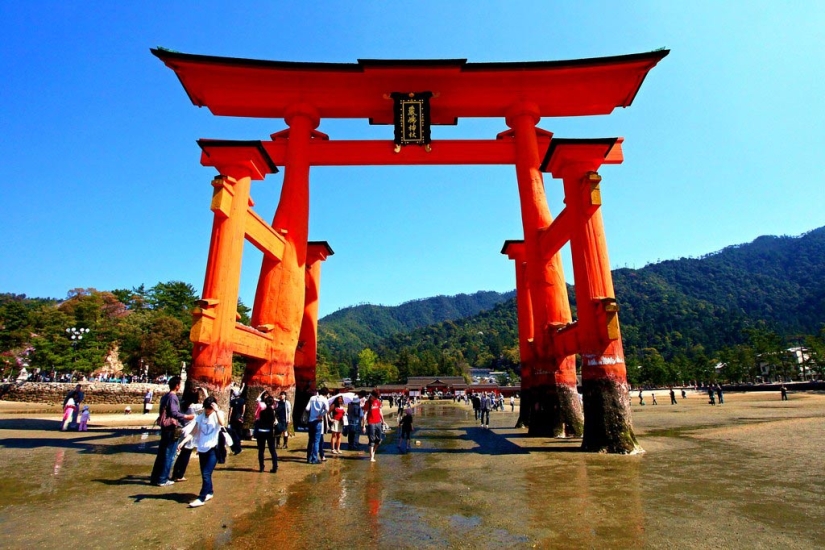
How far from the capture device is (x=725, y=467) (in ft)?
26.6

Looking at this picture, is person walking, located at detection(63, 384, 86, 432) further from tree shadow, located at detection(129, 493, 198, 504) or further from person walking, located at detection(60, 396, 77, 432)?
tree shadow, located at detection(129, 493, 198, 504)

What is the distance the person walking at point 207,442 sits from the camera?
5.84m

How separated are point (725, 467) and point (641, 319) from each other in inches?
6287

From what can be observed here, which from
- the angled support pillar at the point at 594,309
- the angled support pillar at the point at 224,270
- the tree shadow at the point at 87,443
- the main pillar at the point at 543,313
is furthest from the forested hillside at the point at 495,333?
the angled support pillar at the point at 594,309

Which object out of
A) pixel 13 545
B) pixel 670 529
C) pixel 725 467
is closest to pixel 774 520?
pixel 670 529

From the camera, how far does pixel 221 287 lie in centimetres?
1088

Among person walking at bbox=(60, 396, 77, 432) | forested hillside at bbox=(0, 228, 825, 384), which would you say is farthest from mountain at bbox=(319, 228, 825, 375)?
person walking at bbox=(60, 396, 77, 432)

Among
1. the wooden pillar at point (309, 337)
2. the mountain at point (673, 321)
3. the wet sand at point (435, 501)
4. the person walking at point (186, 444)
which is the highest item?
the mountain at point (673, 321)

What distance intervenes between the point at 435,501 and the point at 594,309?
6.60 m

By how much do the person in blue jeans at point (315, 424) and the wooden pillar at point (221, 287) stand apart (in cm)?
261

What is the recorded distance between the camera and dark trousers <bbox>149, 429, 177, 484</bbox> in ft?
22.5

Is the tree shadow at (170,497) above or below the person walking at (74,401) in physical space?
below

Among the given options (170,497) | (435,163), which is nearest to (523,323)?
(435,163)

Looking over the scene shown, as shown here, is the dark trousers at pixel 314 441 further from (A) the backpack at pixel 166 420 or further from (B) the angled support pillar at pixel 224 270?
(A) the backpack at pixel 166 420
